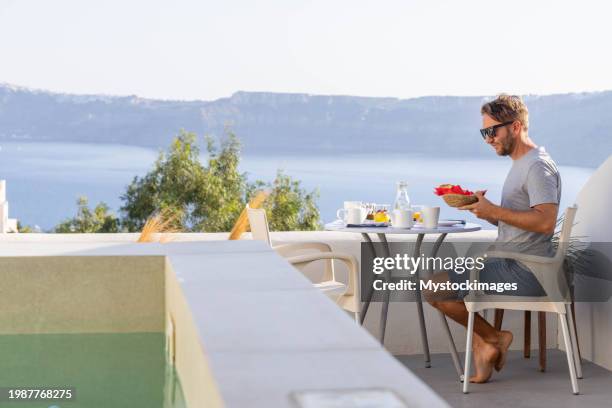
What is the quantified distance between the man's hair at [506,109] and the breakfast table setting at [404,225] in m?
0.41

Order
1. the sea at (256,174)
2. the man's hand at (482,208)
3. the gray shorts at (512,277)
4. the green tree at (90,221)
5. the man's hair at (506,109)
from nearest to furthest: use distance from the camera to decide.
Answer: the man's hand at (482,208) → the gray shorts at (512,277) → the man's hair at (506,109) → the green tree at (90,221) → the sea at (256,174)

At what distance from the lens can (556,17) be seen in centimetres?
3072

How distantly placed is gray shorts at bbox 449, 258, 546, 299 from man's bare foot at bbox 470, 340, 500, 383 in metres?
0.40

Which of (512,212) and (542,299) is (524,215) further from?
(542,299)

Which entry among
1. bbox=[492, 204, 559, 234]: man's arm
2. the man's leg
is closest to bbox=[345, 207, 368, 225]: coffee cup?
the man's leg

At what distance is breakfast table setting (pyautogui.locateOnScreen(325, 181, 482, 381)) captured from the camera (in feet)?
15.5

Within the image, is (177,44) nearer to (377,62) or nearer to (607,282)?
(377,62)

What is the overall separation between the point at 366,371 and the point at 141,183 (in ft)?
91.7

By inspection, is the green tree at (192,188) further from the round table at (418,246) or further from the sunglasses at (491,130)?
the sunglasses at (491,130)

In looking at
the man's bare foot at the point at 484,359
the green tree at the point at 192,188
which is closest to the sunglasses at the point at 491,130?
the man's bare foot at the point at 484,359

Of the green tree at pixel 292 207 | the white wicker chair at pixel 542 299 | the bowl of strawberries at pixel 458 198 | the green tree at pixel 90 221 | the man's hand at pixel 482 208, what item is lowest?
the green tree at pixel 90 221

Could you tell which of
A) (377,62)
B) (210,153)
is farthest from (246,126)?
(377,62)

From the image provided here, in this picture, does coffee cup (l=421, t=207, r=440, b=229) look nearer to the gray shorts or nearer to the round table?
the round table

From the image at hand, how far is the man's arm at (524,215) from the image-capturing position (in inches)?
178
